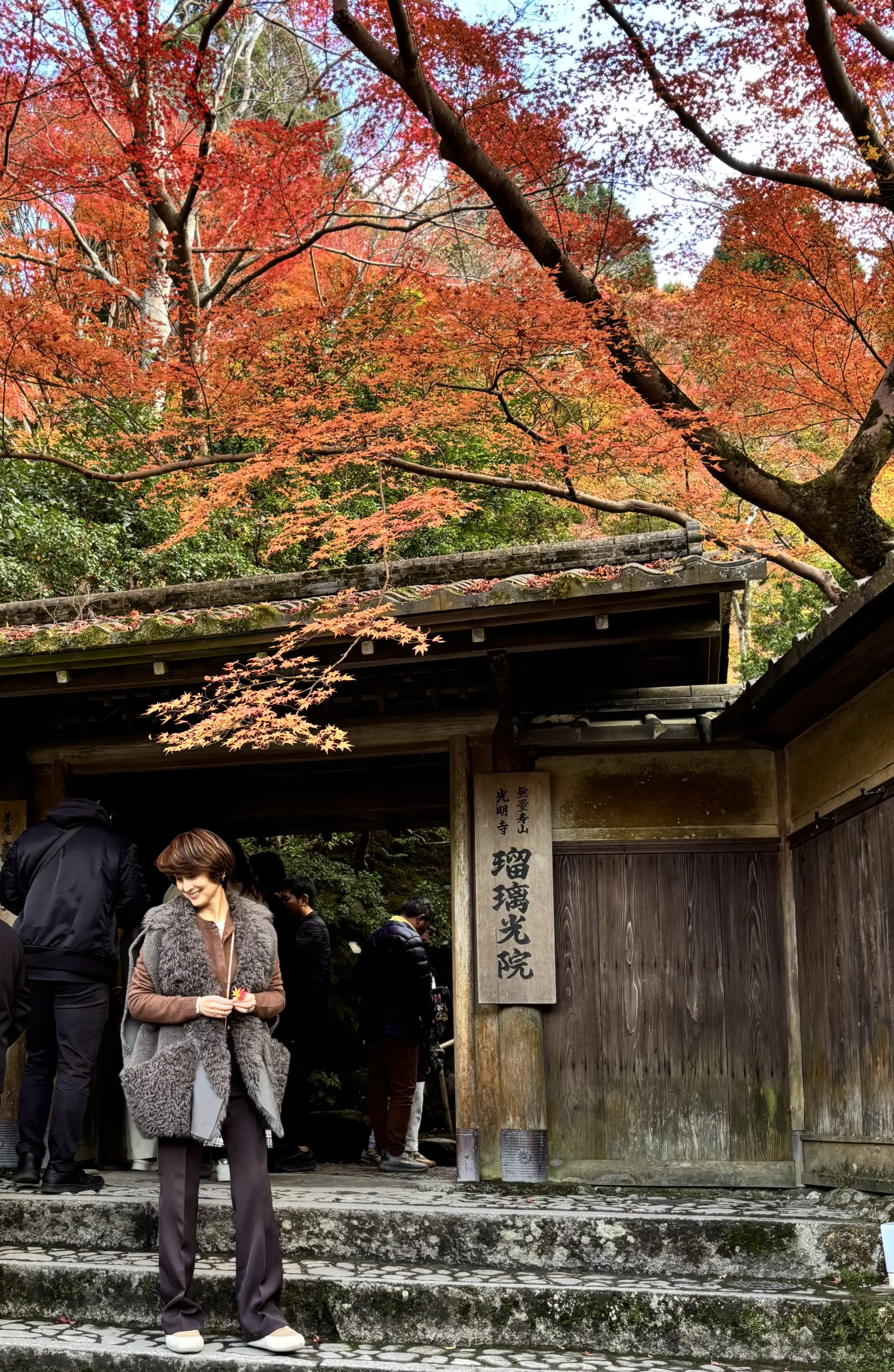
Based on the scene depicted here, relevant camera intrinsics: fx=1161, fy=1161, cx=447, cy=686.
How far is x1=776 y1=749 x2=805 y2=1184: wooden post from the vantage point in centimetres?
757

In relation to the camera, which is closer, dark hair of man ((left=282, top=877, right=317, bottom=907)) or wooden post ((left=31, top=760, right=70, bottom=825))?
wooden post ((left=31, top=760, right=70, bottom=825))

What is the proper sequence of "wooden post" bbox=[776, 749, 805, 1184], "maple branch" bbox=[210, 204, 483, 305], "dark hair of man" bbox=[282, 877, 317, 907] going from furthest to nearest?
"maple branch" bbox=[210, 204, 483, 305]
"dark hair of man" bbox=[282, 877, 317, 907]
"wooden post" bbox=[776, 749, 805, 1184]

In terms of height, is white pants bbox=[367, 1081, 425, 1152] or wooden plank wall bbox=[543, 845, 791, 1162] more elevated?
wooden plank wall bbox=[543, 845, 791, 1162]

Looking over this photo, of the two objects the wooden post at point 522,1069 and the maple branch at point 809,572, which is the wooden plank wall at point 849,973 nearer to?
the wooden post at point 522,1069

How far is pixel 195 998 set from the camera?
4484 mm

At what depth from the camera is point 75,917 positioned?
6.81m

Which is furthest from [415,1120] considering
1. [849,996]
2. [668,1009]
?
[849,996]

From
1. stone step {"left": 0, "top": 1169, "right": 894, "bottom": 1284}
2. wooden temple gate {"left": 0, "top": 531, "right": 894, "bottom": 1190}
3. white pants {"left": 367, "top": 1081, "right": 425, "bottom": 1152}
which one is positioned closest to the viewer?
stone step {"left": 0, "top": 1169, "right": 894, "bottom": 1284}

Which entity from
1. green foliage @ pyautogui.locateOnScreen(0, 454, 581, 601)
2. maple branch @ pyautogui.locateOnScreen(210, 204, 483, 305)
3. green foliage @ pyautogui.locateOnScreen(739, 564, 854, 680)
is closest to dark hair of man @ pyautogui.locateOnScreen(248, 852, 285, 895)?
green foliage @ pyautogui.locateOnScreen(0, 454, 581, 601)

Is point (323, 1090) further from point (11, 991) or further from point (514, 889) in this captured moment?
point (11, 991)

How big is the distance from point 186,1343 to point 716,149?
909 centimetres

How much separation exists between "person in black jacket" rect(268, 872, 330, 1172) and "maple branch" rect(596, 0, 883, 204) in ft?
21.5

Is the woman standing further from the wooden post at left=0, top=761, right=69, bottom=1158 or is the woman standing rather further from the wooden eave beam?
the wooden post at left=0, top=761, right=69, bottom=1158

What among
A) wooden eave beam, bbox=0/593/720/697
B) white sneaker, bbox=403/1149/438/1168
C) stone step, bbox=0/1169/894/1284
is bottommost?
white sneaker, bbox=403/1149/438/1168
